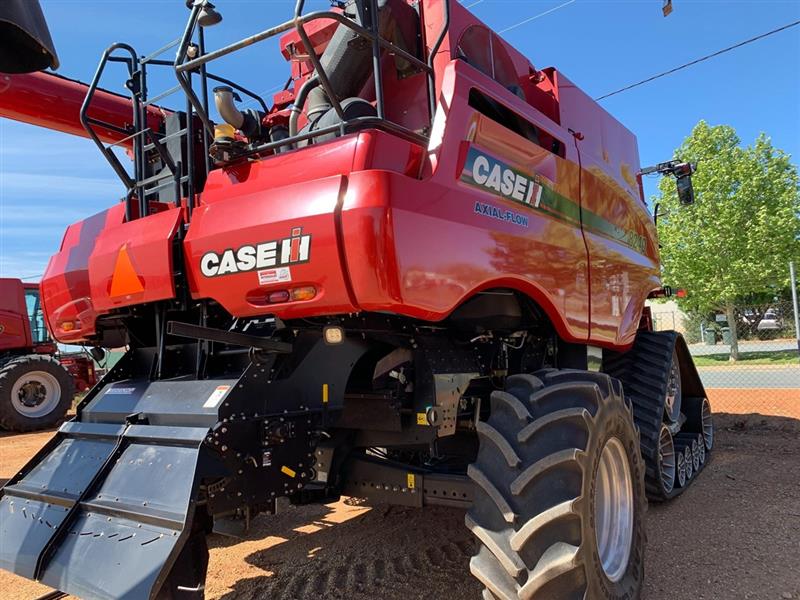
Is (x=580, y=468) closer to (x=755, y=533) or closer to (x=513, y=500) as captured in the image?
(x=513, y=500)

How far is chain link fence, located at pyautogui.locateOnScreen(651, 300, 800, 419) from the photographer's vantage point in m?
11.7

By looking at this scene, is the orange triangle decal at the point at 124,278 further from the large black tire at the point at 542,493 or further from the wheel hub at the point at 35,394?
the wheel hub at the point at 35,394

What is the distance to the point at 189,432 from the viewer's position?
298 centimetres

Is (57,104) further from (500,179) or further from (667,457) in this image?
(667,457)

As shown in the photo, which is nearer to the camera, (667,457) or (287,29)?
(287,29)

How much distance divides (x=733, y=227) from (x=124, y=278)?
23.6 m

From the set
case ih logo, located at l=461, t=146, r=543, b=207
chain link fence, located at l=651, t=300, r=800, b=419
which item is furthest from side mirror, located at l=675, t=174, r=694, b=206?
chain link fence, located at l=651, t=300, r=800, b=419

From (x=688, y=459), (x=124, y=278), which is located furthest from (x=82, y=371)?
(x=688, y=459)

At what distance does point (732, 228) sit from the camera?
74.2 ft

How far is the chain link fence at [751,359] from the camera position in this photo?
11.7 m

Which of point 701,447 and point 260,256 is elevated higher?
point 260,256

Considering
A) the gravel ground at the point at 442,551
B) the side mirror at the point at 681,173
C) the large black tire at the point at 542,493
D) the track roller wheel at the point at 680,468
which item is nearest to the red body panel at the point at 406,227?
the large black tire at the point at 542,493

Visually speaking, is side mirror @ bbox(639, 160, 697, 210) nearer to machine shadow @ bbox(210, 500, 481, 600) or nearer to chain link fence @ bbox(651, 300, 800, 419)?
machine shadow @ bbox(210, 500, 481, 600)

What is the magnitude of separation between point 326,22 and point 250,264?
2.20 m
